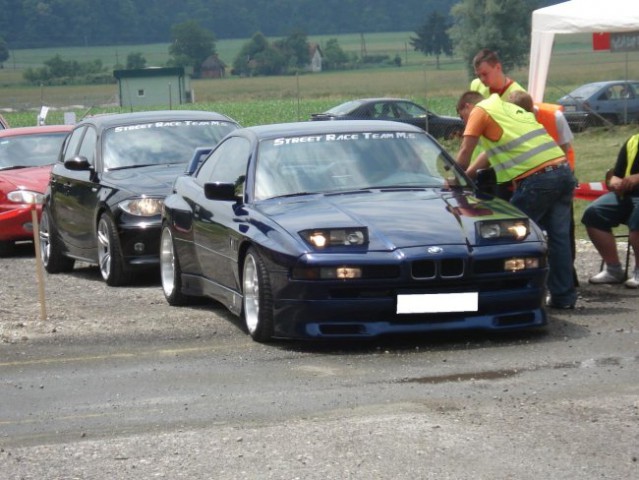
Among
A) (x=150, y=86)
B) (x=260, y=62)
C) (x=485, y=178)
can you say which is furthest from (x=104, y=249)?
(x=260, y=62)

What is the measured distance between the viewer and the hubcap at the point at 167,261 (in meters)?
11.1

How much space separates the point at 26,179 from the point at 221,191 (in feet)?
25.6

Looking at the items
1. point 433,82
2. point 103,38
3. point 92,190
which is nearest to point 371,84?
point 433,82

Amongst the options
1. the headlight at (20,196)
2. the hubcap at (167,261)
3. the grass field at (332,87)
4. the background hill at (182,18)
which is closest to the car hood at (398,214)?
the hubcap at (167,261)

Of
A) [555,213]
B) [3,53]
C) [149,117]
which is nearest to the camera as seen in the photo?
[555,213]

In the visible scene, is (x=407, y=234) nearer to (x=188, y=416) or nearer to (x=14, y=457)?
(x=188, y=416)

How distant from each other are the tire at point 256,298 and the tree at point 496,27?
A: 77111mm

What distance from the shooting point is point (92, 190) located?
13156 millimetres

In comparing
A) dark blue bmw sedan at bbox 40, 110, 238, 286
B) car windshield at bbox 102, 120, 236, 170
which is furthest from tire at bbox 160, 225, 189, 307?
car windshield at bbox 102, 120, 236, 170

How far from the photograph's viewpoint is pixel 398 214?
8828 millimetres

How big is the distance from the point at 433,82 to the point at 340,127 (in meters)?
77.4

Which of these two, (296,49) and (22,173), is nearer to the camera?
(22,173)

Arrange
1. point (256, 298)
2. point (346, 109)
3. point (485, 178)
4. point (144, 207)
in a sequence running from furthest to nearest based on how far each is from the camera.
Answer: point (346, 109)
point (144, 207)
point (485, 178)
point (256, 298)

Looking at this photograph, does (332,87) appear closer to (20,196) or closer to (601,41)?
(601,41)
